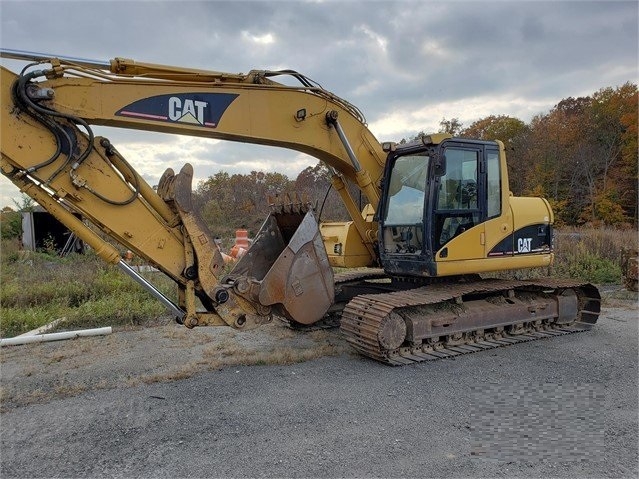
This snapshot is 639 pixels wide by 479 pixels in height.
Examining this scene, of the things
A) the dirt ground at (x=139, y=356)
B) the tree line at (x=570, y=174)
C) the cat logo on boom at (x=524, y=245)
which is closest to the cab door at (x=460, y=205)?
the cat logo on boom at (x=524, y=245)

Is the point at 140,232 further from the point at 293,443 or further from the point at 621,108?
the point at 621,108

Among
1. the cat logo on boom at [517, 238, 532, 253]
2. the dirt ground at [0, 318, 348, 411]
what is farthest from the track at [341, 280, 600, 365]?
the dirt ground at [0, 318, 348, 411]

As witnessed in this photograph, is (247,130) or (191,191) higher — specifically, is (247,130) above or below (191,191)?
above

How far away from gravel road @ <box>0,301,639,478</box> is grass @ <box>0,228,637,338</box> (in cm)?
113

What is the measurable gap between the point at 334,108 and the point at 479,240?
8.15ft

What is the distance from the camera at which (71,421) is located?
13.8 ft

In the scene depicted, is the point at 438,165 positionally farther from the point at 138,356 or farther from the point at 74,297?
the point at 74,297

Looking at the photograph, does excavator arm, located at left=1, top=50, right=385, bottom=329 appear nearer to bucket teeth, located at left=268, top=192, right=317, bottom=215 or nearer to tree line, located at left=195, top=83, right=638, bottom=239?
bucket teeth, located at left=268, top=192, right=317, bottom=215

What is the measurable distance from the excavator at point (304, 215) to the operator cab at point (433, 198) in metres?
0.02

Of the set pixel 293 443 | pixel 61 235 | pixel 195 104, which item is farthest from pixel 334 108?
pixel 61 235

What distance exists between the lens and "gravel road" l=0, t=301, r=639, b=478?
11.5ft

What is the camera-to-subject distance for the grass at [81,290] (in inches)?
311

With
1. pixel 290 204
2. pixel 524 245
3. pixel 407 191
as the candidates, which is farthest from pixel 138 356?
pixel 524 245

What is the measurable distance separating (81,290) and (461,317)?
6578mm
